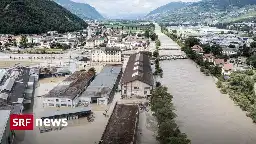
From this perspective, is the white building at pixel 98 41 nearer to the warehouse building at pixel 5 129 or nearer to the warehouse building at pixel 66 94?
the warehouse building at pixel 66 94

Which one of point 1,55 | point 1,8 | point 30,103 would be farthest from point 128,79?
point 1,8

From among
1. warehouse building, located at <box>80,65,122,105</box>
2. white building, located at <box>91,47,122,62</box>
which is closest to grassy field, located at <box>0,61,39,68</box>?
white building, located at <box>91,47,122,62</box>

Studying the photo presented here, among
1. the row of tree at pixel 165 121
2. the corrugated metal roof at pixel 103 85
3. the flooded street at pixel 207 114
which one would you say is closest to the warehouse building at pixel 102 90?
the corrugated metal roof at pixel 103 85

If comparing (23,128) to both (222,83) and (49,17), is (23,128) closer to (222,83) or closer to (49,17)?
(222,83)

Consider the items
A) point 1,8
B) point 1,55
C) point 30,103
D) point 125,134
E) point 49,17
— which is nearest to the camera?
point 125,134

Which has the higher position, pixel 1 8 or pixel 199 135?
pixel 1 8

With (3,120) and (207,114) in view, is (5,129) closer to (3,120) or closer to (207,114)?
(3,120)
